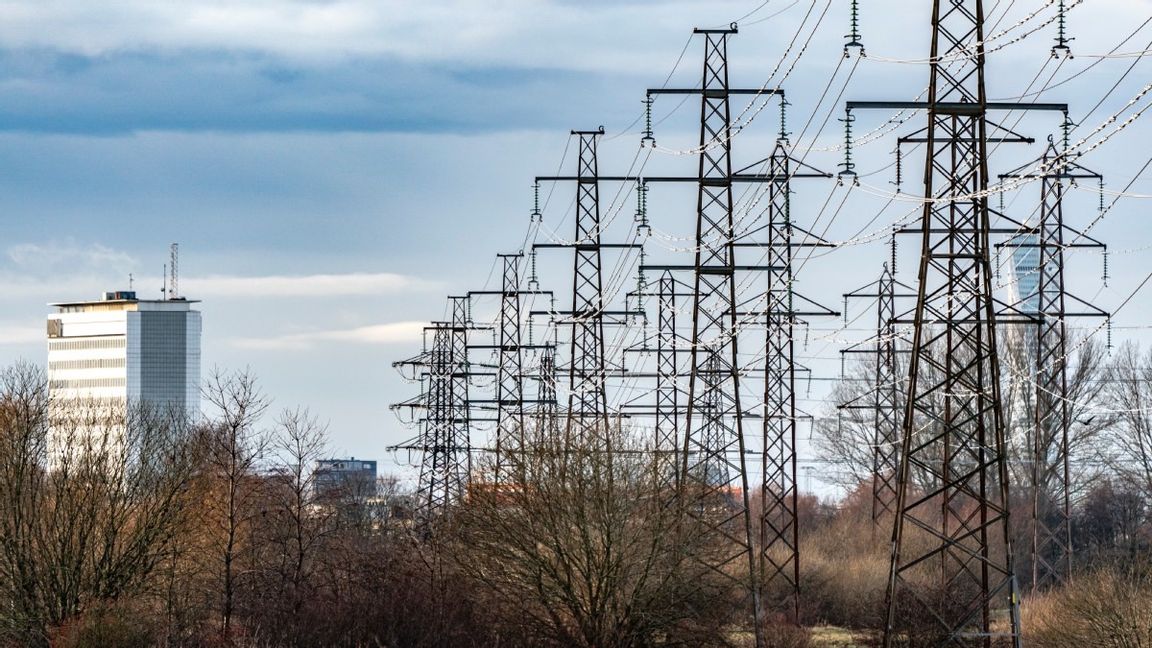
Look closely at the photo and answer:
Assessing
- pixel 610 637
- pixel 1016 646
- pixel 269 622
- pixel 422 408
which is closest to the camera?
pixel 1016 646

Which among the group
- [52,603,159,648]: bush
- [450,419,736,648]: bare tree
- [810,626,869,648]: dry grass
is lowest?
[810,626,869,648]: dry grass

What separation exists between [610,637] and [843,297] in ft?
74.0

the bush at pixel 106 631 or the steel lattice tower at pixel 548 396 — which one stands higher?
the steel lattice tower at pixel 548 396

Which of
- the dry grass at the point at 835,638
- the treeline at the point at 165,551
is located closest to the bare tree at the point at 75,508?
the treeline at the point at 165,551

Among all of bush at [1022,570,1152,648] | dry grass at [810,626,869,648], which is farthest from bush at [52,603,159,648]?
bush at [1022,570,1152,648]

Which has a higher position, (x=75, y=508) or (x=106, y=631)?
(x=75, y=508)

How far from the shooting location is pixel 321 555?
5084 centimetres

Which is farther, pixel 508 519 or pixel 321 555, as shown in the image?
pixel 321 555

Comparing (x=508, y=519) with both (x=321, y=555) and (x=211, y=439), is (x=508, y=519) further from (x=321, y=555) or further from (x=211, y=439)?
(x=211, y=439)

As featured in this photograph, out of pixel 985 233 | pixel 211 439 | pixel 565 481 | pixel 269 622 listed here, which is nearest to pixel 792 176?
pixel 565 481

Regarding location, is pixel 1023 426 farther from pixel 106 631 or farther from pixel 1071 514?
pixel 106 631

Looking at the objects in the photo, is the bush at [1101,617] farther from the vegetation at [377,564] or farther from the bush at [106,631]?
the bush at [106,631]

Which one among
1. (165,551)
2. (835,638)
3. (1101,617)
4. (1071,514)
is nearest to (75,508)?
(165,551)

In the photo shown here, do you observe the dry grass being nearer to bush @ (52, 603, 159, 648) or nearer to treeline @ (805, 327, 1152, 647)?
treeline @ (805, 327, 1152, 647)
